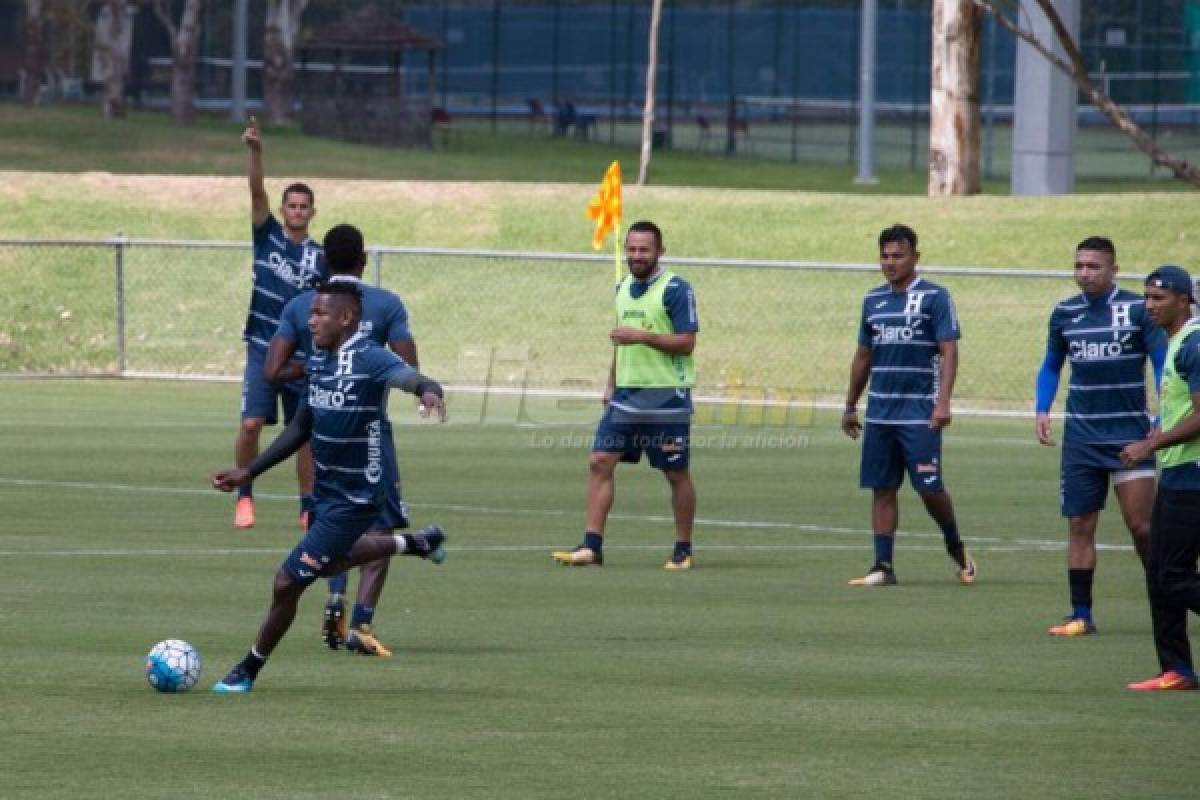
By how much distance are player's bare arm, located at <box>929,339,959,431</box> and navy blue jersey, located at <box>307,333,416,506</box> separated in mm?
4830

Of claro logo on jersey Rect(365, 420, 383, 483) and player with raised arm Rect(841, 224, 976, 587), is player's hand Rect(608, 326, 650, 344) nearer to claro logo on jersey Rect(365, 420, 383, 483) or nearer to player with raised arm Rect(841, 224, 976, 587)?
player with raised arm Rect(841, 224, 976, 587)

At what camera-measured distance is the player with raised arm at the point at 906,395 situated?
14.6 meters

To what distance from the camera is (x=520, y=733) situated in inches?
373

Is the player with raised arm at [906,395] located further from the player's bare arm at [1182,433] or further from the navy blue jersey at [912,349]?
the player's bare arm at [1182,433]

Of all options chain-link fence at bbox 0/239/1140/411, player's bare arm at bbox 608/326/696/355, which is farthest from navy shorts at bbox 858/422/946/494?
chain-link fence at bbox 0/239/1140/411

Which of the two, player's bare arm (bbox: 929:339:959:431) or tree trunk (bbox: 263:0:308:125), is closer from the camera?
player's bare arm (bbox: 929:339:959:431)

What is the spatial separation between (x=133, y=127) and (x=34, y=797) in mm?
46038

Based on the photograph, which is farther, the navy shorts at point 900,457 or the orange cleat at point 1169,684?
the navy shorts at point 900,457

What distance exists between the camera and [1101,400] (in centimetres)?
1298

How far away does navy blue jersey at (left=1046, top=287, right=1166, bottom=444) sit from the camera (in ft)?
42.3

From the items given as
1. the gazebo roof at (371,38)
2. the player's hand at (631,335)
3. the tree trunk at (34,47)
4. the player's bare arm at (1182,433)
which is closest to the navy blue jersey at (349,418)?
the player's bare arm at (1182,433)

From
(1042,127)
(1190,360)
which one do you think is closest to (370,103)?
(1042,127)

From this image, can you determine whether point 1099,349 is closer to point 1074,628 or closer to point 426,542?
point 1074,628

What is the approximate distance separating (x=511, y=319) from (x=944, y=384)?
1699cm
